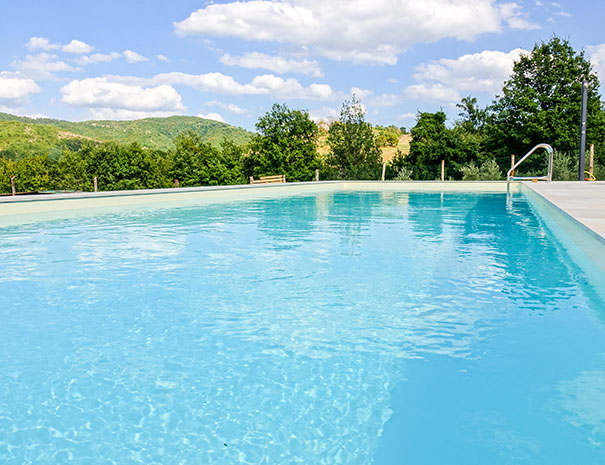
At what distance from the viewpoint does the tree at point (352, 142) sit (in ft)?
84.7

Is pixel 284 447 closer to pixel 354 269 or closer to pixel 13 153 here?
pixel 354 269

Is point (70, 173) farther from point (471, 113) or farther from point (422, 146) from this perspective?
point (471, 113)

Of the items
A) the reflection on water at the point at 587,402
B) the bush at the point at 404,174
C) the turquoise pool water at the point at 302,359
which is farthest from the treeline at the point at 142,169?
the reflection on water at the point at 587,402

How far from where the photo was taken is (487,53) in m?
28.7

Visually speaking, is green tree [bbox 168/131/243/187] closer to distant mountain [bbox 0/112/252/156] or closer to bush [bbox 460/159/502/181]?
bush [bbox 460/159/502/181]

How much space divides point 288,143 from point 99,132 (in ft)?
193

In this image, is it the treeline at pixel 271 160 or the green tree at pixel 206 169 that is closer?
the treeline at pixel 271 160

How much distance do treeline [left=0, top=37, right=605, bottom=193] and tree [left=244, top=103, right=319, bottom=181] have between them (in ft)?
0.17

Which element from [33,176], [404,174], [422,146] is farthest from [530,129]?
[33,176]

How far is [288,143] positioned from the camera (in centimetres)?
2473

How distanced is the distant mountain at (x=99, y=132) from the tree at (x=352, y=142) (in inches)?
1517

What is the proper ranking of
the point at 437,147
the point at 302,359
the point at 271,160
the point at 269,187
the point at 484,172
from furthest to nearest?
the point at 271,160
the point at 437,147
the point at 484,172
the point at 269,187
the point at 302,359

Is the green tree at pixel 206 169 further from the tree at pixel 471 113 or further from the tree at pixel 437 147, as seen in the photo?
the tree at pixel 471 113

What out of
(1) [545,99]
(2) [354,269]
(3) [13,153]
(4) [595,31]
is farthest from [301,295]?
(3) [13,153]
